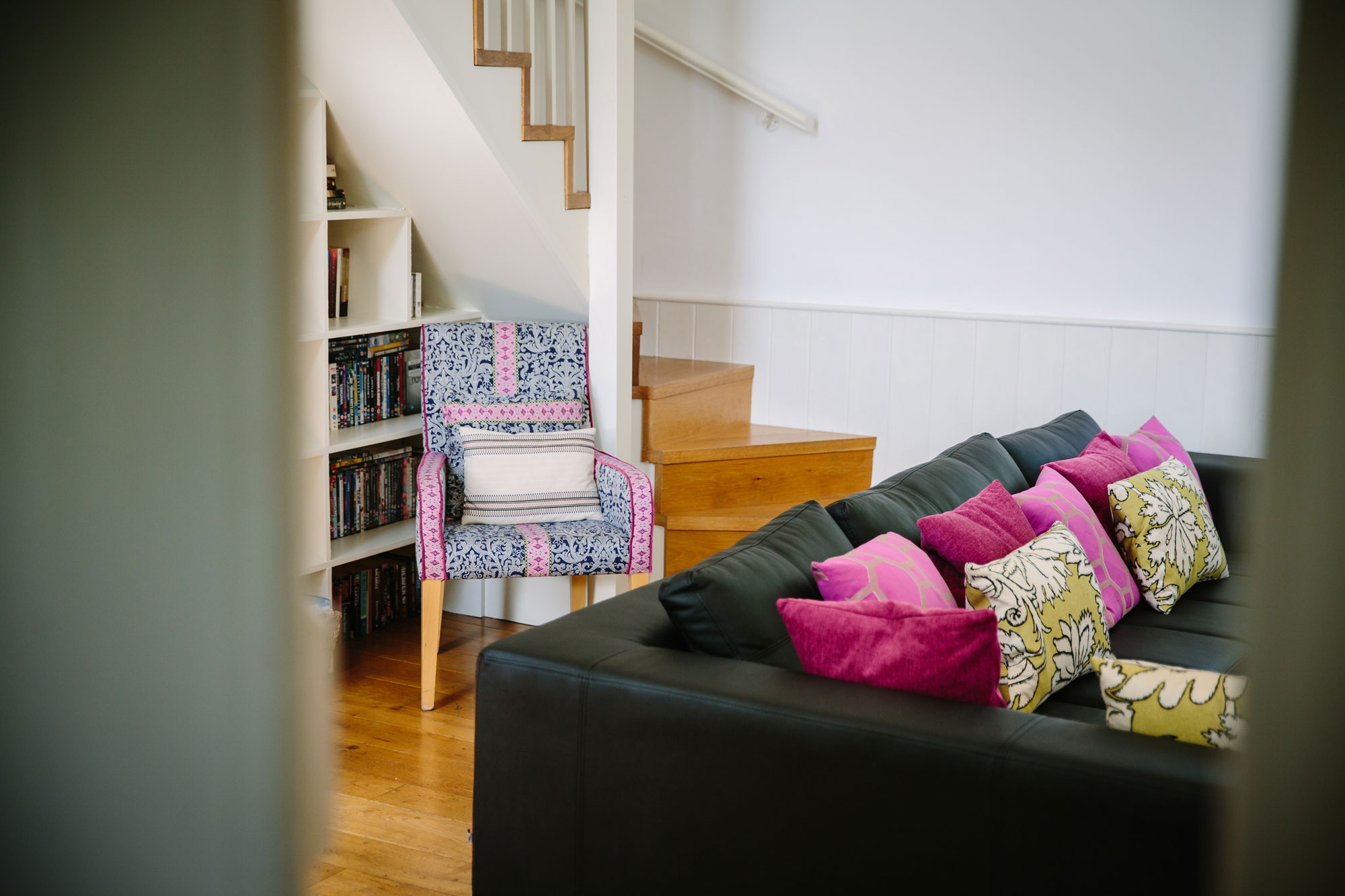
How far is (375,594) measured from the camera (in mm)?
3781

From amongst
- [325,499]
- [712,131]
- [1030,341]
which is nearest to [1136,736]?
[325,499]

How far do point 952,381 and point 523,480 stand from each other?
1.60 m

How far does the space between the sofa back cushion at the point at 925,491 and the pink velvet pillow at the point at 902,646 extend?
2.10 ft

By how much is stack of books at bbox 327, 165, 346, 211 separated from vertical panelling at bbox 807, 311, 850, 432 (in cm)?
169

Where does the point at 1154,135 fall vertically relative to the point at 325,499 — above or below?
above

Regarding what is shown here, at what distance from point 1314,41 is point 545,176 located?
326cm

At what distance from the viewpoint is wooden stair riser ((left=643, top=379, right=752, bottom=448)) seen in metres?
Answer: 3.75

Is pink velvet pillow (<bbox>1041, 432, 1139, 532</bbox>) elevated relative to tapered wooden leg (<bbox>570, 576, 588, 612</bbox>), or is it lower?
elevated

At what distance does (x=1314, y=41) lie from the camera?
143 mm

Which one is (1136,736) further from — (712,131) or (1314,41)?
(712,131)

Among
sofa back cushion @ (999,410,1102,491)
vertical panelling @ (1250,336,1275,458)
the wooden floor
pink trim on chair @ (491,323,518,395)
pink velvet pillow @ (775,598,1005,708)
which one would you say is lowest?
the wooden floor

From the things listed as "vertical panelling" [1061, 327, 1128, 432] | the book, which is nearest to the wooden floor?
the book

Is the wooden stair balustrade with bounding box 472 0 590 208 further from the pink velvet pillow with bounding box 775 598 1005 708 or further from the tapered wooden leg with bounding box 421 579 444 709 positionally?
the pink velvet pillow with bounding box 775 598 1005 708

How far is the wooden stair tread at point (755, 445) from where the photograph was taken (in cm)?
375
